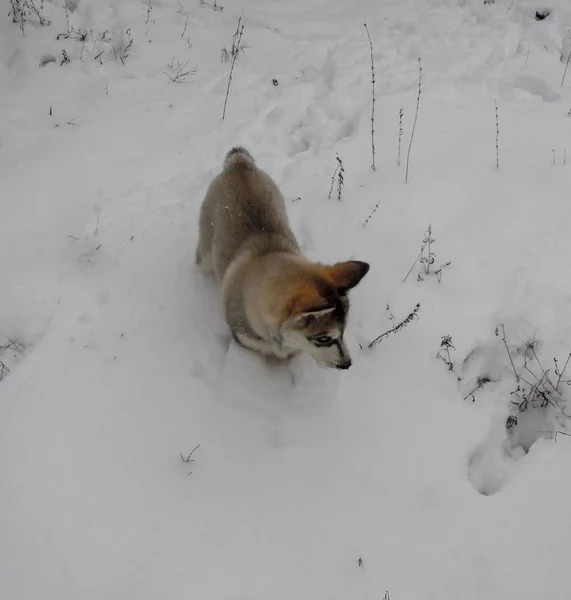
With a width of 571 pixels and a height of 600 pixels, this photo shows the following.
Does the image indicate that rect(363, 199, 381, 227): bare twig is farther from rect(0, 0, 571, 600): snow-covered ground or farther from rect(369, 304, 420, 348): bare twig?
rect(369, 304, 420, 348): bare twig

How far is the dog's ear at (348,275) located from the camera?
3305mm

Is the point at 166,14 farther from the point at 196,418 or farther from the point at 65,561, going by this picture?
the point at 65,561

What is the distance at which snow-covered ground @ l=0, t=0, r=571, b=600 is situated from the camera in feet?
10.6

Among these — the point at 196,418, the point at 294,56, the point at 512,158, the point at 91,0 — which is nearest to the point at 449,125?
the point at 512,158

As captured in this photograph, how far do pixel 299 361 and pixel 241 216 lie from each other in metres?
1.19

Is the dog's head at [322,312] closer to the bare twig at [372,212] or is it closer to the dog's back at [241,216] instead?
the dog's back at [241,216]

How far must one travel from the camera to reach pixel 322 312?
2971mm

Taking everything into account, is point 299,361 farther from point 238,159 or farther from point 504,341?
point 238,159

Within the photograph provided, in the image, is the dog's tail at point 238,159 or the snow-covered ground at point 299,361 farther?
the dog's tail at point 238,159

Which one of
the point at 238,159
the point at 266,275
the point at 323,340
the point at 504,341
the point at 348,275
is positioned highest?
the point at 238,159

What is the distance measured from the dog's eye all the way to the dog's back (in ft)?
2.94

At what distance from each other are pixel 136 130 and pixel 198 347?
285 centimetres

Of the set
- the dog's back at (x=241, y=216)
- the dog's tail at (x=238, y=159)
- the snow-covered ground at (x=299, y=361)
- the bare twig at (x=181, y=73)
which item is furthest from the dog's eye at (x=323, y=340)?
the bare twig at (x=181, y=73)

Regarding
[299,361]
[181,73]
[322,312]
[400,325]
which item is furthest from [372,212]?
[181,73]
